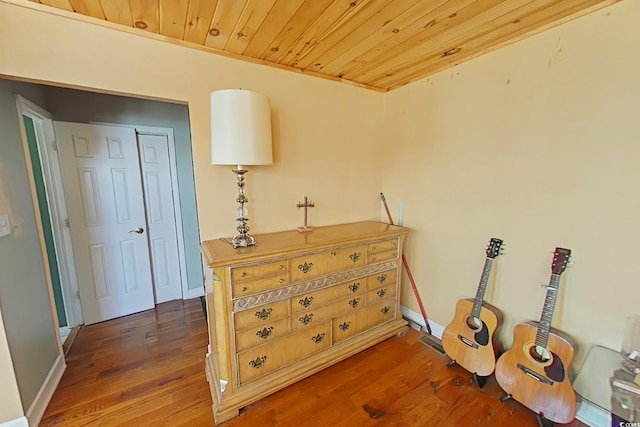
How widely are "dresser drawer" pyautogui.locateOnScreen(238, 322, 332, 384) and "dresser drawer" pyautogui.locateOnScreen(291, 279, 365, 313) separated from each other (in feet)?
0.58

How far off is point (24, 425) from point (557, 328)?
123 inches

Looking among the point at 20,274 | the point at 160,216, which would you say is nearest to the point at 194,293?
the point at 160,216

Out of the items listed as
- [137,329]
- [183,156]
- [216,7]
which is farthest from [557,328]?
[183,156]

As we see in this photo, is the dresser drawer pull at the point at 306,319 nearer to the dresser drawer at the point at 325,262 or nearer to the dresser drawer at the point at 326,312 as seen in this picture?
the dresser drawer at the point at 326,312

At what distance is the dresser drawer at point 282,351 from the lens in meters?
1.65

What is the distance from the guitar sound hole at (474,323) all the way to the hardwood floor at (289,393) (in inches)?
14.0

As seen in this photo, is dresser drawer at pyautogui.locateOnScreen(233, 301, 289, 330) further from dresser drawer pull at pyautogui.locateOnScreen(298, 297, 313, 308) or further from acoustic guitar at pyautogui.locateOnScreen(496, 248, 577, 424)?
acoustic guitar at pyautogui.locateOnScreen(496, 248, 577, 424)

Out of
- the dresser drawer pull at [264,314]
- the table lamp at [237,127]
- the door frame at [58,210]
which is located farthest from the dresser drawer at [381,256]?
the door frame at [58,210]

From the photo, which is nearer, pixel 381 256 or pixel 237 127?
pixel 237 127

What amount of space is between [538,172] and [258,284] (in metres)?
1.89

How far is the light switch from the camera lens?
4.61 ft

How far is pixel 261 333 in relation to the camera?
1.67m

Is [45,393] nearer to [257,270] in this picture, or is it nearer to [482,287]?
[257,270]

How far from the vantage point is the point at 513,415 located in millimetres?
1594
